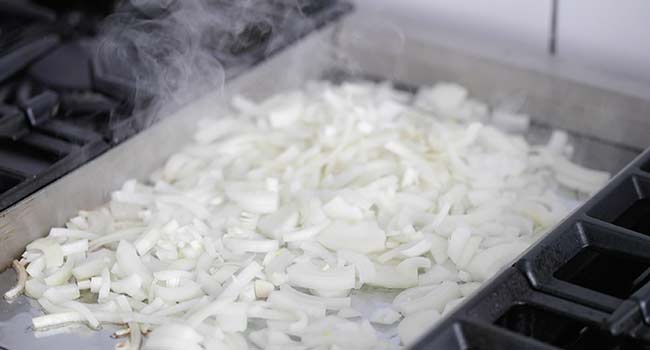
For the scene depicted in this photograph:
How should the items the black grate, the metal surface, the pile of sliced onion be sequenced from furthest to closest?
the metal surface → the pile of sliced onion → the black grate

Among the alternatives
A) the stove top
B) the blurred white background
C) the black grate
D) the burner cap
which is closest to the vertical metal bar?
the blurred white background

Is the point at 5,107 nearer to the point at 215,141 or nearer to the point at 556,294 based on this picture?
the point at 215,141

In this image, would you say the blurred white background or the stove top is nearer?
the stove top

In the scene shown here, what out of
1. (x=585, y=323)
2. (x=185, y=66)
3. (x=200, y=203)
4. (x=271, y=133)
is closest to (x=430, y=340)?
(x=585, y=323)

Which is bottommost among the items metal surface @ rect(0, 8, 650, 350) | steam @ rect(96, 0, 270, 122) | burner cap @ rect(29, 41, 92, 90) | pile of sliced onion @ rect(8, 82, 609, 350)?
pile of sliced onion @ rect(8, 82, 609, 350)

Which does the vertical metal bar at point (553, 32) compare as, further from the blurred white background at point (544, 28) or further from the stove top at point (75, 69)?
the stove top at point (75, 69)

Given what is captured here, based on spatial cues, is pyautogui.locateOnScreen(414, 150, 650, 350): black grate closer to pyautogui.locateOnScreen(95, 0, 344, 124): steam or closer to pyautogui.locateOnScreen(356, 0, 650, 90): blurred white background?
pyautogui.locateOnScreen(356, 0, 650, 90): blurred white background

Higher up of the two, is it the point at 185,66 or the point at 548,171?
the point at 185,66

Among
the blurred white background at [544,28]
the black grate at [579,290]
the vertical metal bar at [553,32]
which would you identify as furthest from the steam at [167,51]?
→ the black grate at [579,290]
